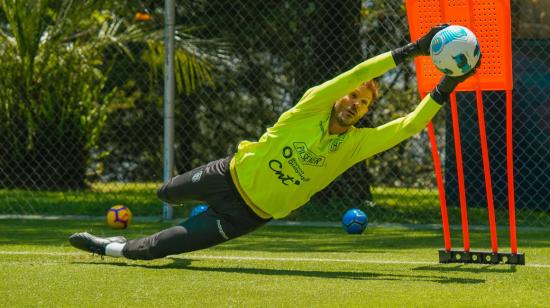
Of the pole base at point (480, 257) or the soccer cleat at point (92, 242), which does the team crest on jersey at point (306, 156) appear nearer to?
the pole base at point (480, 257)

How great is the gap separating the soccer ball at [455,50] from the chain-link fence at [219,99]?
4.89 m

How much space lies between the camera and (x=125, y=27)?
14.5 metres

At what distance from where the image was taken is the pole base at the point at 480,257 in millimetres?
6883

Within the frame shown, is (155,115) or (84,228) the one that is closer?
(84,228)

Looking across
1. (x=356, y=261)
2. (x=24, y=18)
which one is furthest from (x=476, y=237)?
(x=24, y=18)

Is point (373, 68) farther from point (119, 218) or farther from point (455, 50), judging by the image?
point (119, 218)

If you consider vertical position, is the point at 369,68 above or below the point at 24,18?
below

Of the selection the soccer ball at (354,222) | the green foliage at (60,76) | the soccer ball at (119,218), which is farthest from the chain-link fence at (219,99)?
the soccer ball at (119,218)

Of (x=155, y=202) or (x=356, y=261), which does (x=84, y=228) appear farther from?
(x=356, y=261)

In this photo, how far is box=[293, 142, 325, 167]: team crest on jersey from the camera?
6.30 metres

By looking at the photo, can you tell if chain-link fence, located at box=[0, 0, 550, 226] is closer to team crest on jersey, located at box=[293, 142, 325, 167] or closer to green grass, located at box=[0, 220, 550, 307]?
green grass, located at box=[0, 220, 550, 307]

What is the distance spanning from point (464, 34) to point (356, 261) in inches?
78.3

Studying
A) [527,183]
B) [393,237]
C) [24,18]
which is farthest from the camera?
[24,18]

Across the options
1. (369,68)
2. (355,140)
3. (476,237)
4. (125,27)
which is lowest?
(476,237)
